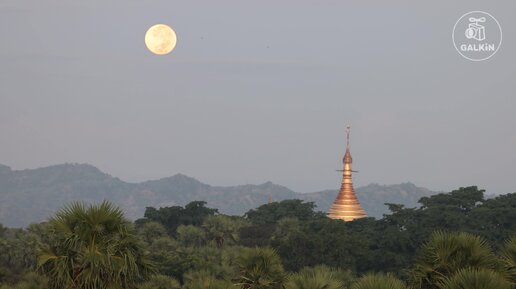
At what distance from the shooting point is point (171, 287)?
57531 mm

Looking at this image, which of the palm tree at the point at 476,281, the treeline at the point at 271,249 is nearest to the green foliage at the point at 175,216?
the treeline at the point at 271,249

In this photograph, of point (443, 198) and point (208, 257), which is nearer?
point (208, 257)

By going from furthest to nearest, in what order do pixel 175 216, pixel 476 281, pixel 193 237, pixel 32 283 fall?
pixel 175 216 → pixel 193 237 → pixel 32 283 → pixel 476 281

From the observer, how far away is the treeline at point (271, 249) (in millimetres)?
31016

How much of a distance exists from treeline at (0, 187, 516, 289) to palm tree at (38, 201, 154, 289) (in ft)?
0.11

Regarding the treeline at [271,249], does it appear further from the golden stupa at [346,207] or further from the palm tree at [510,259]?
the golden stupa at [346,207]

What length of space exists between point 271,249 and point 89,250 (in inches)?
517

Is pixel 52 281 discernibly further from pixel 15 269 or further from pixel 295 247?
pixel 295 247

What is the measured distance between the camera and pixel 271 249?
42562 mm

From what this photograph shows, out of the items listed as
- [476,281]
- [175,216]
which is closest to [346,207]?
[175,216]


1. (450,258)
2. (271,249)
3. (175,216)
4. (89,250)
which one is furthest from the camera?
(175,216)

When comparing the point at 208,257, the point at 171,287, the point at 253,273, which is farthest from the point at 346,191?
the point at 253,273

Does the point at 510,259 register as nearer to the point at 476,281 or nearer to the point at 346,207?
the point at 476,281

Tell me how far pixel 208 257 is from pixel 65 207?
46.8 meters
